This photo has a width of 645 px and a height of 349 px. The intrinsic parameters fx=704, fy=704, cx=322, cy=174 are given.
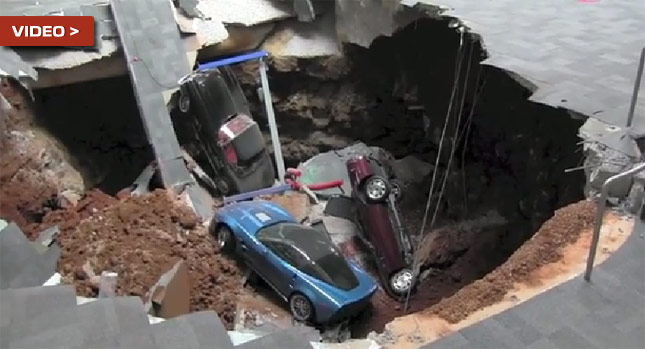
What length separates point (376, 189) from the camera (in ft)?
26.0

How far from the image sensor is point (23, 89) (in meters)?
7.35

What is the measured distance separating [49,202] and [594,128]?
4833mm

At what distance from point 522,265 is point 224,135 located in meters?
4.88

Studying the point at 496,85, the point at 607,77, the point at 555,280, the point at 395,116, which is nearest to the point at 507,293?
the point at 555,280

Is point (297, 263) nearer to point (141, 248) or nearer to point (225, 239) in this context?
point (225, 239)

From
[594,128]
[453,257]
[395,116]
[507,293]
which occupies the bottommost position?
[453,257]

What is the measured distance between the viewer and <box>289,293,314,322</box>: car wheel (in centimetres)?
652

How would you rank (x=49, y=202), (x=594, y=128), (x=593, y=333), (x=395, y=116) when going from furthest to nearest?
(x=395, y=116)
(x=49, y=202)
(x=594, y=128)
(x=593, y=333)

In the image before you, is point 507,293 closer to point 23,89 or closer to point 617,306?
point 617,306

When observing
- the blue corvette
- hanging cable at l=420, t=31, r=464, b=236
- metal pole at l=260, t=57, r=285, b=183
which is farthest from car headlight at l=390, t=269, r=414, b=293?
metal pole at l=260, t=57, r=285, b=183

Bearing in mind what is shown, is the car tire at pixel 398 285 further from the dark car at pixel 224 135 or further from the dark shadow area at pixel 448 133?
the dark car at pixel 224 135

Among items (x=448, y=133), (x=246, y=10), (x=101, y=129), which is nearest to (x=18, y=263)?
(x=101, y=129)

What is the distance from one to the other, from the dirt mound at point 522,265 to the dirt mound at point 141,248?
2913 millimetres

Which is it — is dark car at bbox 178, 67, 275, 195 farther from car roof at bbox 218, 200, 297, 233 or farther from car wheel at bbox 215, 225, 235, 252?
car wheel at bbox 215, 225, 235, 252
